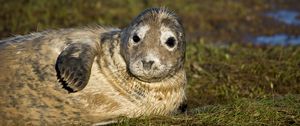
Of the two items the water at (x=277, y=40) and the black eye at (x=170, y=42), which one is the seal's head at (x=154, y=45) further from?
the water at (x=277, y=40)

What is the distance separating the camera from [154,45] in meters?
4.52

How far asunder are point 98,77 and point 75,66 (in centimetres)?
22

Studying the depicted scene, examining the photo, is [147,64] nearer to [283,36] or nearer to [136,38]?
[136,38]

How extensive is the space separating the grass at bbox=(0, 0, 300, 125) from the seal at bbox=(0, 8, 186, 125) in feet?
0.71

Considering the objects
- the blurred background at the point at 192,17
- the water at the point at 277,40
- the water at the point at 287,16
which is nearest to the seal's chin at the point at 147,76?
the blurred background at the point at 192,17

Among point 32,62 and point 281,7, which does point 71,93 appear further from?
point 281,7

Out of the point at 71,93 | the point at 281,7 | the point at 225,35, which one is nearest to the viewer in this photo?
the point at 71,93

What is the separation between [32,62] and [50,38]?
309 millimetres

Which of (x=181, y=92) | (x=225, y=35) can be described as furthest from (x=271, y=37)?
(x=181, y=92)

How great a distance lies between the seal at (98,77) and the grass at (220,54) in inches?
8.6

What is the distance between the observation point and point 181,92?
16.4 ft

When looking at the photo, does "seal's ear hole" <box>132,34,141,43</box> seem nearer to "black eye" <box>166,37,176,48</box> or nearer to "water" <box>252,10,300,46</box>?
"black eye" <box>166,37,176,48</box>

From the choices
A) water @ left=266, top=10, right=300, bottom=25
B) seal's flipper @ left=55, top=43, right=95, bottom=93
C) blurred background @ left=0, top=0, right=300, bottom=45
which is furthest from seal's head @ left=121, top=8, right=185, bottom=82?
water @ left=266, top=10, right=300, bottom=25

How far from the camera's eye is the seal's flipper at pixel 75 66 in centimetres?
454
